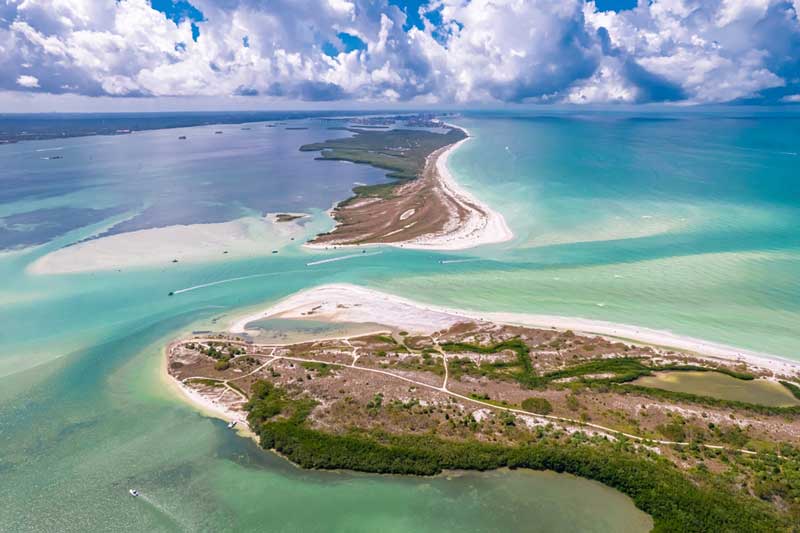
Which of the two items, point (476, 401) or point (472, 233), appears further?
point (472, 233)

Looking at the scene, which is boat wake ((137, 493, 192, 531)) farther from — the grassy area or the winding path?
the grassy area

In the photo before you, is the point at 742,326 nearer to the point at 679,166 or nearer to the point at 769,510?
the point at 769,510

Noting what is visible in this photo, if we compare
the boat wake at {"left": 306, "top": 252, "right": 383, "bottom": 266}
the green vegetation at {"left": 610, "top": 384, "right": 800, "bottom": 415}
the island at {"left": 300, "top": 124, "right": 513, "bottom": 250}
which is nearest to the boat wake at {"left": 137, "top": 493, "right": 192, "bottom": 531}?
the green vegetation at {"left": 610, "top": 384, "right": 800, "bottom": 415}

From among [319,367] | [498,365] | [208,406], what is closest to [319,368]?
[319,367]

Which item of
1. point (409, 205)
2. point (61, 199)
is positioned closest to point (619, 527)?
point (409, 205)

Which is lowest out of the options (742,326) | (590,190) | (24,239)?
(24,239)

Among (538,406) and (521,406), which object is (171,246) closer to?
(521,406)
